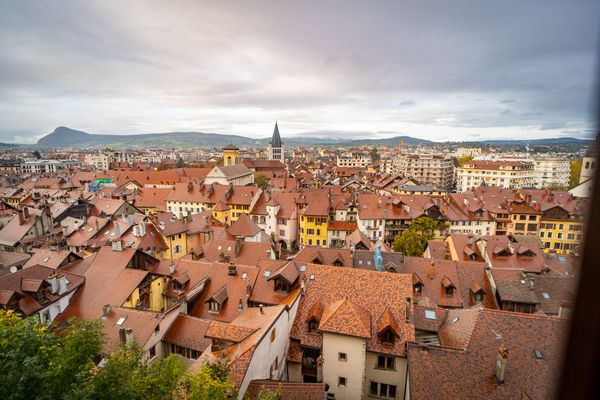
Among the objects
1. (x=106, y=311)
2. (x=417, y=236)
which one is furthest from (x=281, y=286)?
(x=417, y=236)

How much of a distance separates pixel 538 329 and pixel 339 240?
35035 millimetres

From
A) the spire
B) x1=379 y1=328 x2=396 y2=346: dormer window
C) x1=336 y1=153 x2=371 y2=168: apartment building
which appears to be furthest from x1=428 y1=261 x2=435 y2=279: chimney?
x1=336 y1=153 x2=371 y2=168: apartment building

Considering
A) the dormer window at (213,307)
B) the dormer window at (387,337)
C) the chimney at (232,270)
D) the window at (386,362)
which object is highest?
the chimney at (232,270)

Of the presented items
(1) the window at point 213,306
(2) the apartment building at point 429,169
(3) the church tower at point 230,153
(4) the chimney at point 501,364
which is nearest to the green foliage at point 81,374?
(1) the window at point 213,306

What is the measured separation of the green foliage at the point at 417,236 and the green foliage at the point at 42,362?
109ft

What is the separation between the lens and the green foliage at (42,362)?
9.48 meters

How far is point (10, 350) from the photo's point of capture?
10625 mm

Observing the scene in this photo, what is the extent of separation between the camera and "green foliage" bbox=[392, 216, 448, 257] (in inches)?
1553

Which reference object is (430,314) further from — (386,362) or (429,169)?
(429,169)

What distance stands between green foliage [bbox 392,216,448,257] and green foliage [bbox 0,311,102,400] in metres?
33.3

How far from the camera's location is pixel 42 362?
11109 mm

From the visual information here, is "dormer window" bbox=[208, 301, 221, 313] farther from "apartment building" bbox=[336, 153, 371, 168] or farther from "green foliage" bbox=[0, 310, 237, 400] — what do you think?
"apartment building" bbox=[336, 153, 371, 168]

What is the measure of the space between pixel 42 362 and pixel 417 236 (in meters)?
37.1

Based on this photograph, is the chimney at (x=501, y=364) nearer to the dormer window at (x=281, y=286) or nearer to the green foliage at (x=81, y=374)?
the green foliage at (x=81, y=374)
